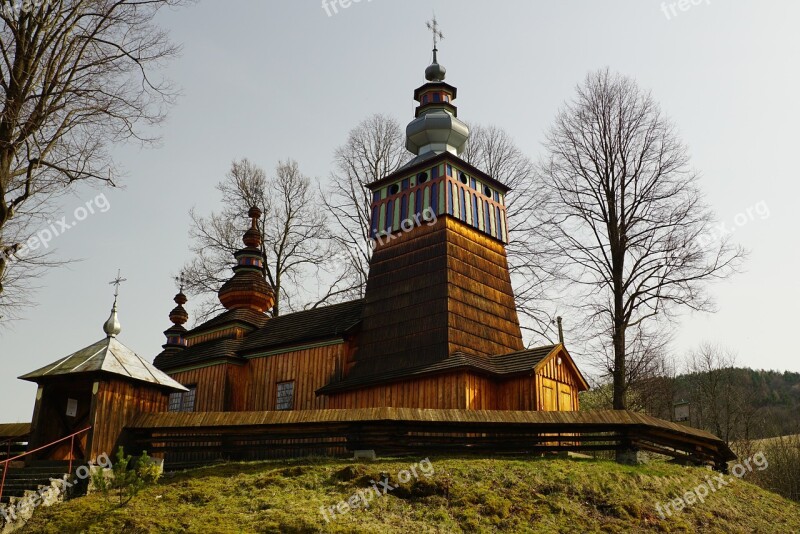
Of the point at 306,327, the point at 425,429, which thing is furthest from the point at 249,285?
the point at 425,429

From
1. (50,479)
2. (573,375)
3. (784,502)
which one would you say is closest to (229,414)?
(50,479)

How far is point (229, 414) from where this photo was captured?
16062 mm

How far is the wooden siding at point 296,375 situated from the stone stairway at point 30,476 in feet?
28.0

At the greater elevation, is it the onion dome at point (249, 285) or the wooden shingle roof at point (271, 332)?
the onion dome at point (249, 285)

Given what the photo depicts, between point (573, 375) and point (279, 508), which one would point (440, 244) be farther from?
point (279, 508)

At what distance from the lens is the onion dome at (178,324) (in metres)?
32.4

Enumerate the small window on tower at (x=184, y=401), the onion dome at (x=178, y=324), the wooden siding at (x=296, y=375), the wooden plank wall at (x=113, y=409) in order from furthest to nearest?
the onion dome at (x=178, y=324) < the small window on tower at (x=184, y=401) < the wooden siding at (x=296, y=375) < the wooden plank wall at (x=113, y=409)

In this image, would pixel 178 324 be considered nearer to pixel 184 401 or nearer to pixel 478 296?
pixel 184 401

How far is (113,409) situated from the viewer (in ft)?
51.1

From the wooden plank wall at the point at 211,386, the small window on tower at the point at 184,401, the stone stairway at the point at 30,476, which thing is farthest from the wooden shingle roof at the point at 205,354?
the stone stairway at the point at 30,476

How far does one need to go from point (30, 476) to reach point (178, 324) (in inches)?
783

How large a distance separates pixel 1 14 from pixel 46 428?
337 inches

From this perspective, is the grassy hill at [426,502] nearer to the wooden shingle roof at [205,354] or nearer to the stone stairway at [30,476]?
the stone stairway at [30,476]

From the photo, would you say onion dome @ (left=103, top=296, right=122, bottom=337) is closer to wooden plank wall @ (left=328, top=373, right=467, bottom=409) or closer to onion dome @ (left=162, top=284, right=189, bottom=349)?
wooden plank wall @ (left=328, top=373, right=467, bottom=409)
